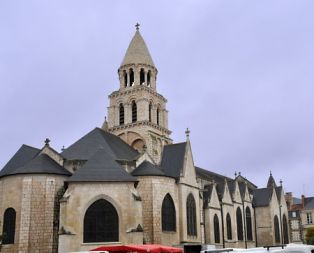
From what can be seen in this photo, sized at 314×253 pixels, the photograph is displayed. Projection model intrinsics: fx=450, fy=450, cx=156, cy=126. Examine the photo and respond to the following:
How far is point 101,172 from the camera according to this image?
3344 cm

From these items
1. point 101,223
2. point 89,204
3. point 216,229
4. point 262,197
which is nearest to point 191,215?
point 216,229

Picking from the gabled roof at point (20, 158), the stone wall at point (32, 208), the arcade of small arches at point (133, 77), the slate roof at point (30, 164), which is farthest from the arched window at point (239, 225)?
the stone wall at point (32, 208)

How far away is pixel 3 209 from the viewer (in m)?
33.3

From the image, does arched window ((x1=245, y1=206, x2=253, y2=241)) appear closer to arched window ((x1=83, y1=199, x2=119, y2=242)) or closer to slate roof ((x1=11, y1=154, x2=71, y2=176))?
arched window ((x1=83, y1=199, x2=119, y2=242))

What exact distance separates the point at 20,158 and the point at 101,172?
840cm

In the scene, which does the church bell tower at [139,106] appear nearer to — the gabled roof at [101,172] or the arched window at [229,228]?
the arched window at [229,228]

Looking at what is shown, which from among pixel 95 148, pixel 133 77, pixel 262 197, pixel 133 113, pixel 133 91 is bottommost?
pixel 262 197

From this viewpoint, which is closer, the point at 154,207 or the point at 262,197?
the point at 154,207

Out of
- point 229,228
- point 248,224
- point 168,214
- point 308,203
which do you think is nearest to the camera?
point 168,214

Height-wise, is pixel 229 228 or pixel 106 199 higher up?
pixel 106 199

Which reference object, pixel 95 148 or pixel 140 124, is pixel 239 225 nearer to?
pixel 140 124

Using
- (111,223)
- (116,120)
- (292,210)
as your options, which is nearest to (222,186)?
(116,120)

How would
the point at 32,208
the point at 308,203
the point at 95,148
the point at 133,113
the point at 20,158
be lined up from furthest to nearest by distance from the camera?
the point at 308,203
the point at 133,113
the point at 95,148
the point at 20,158
the point at 32,208

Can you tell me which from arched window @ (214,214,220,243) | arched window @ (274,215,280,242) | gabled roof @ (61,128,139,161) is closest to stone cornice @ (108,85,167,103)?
gabled roof @ (61,128,139,161)
